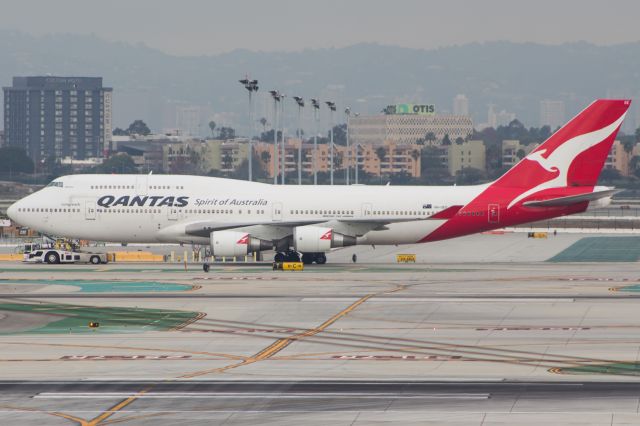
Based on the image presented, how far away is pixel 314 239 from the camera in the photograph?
250 ft

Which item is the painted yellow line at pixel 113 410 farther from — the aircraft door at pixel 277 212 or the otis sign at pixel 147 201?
the aircraft door at pixel 277 212

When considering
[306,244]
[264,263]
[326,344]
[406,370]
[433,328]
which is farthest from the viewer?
[264,263]

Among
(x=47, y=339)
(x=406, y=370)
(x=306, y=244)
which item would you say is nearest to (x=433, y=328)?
(x=406, y=370)

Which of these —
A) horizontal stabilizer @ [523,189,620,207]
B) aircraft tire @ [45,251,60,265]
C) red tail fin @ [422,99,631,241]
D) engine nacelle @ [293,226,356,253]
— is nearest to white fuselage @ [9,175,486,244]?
engine nacelle @ [293,226,356,253]

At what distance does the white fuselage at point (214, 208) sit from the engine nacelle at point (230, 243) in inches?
50.2

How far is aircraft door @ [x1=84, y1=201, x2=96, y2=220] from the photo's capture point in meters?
78.4

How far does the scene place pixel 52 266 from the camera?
79125mm

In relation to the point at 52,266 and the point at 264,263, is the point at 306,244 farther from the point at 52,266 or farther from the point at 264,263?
the point at 52,266

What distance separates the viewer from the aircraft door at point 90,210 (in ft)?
257

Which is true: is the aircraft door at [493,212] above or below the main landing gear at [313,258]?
above

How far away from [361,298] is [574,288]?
11800 mm

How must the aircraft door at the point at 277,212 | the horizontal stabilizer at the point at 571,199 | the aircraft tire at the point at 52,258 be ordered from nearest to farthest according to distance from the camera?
the horizontal stabilizer at the point at 571,199, the aircraft door at the point at 277,212, the aircraft tire at the point at 52,258

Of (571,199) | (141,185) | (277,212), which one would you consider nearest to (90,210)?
(141,185)

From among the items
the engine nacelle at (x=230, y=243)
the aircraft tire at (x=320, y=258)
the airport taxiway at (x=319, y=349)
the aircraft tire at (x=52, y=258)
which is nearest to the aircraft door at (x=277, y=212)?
the engine nacelle at (x=230, y=243)
